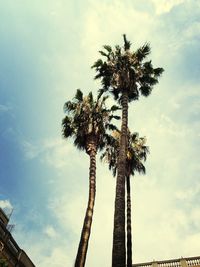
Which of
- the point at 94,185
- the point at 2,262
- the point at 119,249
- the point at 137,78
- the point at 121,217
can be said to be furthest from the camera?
the point at 137,78

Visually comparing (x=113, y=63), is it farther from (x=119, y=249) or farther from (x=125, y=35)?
(x=119, y=249)

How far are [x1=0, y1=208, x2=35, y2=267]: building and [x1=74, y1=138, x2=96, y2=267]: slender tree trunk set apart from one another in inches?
234

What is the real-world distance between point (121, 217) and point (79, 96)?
13215 millimetres

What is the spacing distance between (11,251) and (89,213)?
687 centimetres

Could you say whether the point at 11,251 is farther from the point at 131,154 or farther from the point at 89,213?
the point at 131,154

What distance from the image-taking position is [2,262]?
45.7 ft

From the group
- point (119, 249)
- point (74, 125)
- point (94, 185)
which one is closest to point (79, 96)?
point (74, 125)

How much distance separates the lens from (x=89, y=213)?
1569 centimetres

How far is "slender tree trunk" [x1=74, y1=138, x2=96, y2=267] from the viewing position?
1364 centimetres

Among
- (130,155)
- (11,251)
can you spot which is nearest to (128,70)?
(130,155)

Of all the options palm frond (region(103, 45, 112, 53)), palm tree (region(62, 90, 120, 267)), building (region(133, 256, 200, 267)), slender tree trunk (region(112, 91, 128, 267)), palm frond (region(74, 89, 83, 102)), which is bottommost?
slender tree trunk (region(112, 91, 128, 267))

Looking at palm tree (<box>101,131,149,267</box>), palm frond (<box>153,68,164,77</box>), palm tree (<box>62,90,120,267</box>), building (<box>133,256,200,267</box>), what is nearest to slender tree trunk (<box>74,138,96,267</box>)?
palm tree (<box>62,90,120,267</box>)

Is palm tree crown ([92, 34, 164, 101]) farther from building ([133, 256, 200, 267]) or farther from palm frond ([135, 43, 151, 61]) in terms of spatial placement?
building ([133, 256, 200, 267])

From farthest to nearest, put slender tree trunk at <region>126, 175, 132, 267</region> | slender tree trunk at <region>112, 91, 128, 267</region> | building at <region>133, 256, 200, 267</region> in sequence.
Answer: building at <region>133, 256, 200, 267</region>, slender tree trunk at <region>126, 175, 132, 267</region>, slender tree trunk at <region>112, 91, 128, 267</region>
